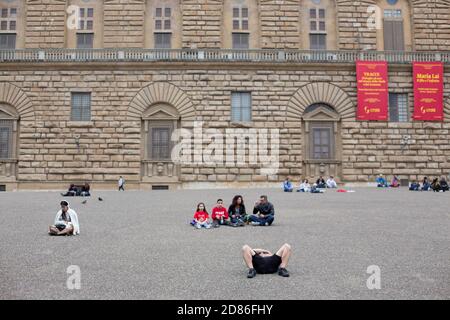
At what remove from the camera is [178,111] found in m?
27.5

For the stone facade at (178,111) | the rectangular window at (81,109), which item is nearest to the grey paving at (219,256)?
the stone facade at (178,111)

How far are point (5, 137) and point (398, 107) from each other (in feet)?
83.1

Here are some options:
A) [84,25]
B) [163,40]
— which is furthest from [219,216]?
[84,25]

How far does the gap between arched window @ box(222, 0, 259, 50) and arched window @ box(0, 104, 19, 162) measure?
14292 mm

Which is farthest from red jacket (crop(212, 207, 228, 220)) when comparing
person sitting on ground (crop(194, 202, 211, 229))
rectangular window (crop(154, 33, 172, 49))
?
rectangular window (crop(154, 33, 172, 49))

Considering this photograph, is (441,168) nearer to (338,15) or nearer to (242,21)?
(338,15)

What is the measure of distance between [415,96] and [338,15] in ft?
24.0

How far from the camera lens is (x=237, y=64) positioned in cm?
2748

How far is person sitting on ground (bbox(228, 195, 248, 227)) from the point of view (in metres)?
12.0

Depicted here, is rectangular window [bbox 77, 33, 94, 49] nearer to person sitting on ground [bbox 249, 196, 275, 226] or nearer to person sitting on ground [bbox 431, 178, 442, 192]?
person sitting on ground [bbox 249, 196, 275, 226]

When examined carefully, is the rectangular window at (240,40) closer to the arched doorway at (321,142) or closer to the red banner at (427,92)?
the arched doorway at (321,142)

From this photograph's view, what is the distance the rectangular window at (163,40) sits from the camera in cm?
2848

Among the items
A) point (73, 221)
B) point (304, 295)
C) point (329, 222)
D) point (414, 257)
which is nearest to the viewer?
point (304, 295)
